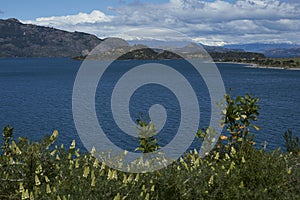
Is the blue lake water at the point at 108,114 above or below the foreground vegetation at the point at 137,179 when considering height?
below

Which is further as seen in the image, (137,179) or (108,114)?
(108,114)

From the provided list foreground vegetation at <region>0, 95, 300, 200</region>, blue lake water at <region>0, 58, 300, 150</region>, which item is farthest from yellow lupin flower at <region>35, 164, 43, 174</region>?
blue lake water at <region>0, 58, 300, 150</region>

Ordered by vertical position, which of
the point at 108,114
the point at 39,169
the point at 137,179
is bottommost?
the point at 108,114

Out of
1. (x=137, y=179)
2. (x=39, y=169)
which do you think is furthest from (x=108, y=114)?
(x=137, y=179)

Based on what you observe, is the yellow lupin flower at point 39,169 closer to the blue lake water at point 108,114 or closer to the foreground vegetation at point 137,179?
the foreground vegetation at point 137,179

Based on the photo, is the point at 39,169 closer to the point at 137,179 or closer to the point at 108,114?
the point at 137,179

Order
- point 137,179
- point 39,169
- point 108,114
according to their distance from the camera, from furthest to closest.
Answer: point 108,114 < point 39,169 < point 137,179

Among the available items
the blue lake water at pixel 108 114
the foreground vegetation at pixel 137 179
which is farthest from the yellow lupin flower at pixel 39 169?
the blue lake water at pixel 108 114

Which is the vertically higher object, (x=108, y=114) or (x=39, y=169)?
(x=39, y=169)

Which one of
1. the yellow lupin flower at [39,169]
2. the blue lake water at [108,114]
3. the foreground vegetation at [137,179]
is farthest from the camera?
the blue lake water at [108,114]

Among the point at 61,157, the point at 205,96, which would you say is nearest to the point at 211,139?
the point at 61,157

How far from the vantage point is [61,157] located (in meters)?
8.40

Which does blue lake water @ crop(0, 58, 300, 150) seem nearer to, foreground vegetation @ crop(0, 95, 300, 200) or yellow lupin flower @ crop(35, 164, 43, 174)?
foreground vegetation @ crop(0, 95, 300, 200)

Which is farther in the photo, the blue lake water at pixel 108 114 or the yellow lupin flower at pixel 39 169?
the blue lake water at pixel 108 114
